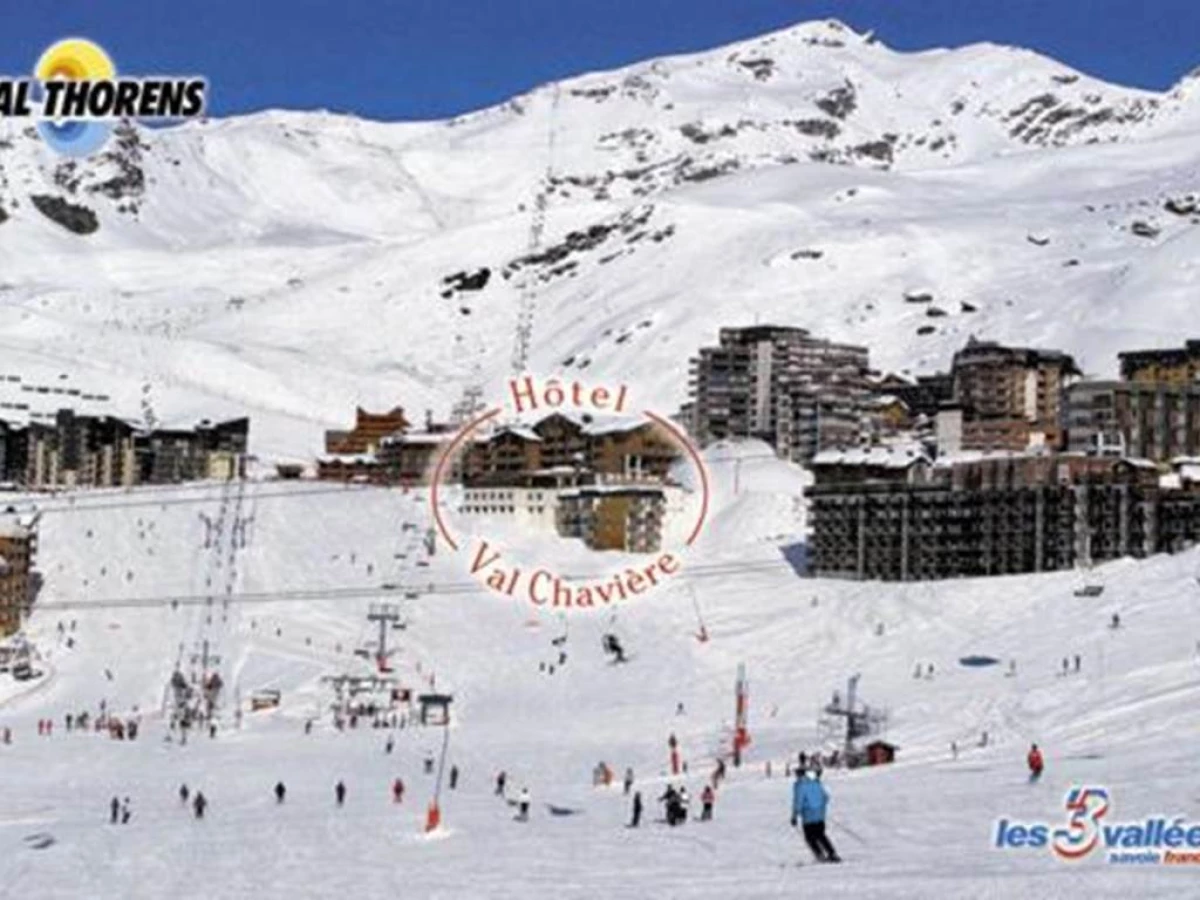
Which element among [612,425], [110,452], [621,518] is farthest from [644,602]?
[110,452]

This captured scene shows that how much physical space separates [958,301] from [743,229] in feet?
124

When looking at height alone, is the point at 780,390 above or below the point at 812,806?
above

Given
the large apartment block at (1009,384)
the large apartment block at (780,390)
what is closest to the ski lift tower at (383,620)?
the large apartment block at (1009,384)

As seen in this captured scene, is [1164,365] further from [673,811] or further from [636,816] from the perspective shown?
[673,811]

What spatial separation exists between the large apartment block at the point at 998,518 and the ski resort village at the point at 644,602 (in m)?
0.15

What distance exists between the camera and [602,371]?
517ft

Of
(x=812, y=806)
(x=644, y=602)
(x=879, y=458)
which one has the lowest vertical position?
(x=812, y=806)

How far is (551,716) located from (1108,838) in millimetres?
31173

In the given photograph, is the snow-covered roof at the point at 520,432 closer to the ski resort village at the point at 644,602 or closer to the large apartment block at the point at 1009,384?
the ski resort village at the point at 644,602

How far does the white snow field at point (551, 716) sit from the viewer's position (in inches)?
898

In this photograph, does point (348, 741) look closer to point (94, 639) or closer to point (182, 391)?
point (94, 639)

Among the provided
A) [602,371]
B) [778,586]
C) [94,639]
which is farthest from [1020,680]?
[602,371]

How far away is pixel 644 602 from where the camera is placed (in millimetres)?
68000

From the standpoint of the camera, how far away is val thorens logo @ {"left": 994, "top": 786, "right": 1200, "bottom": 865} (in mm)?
18355
